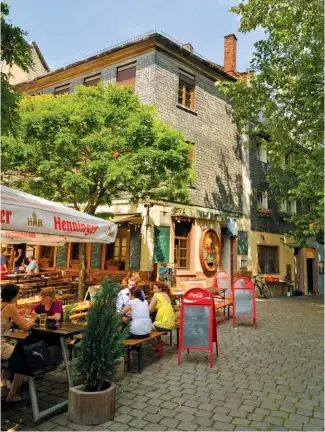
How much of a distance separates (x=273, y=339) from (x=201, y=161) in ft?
35.3

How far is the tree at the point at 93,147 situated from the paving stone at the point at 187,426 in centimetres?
734

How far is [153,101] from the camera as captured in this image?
15258mm

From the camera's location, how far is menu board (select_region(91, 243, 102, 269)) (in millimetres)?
15633

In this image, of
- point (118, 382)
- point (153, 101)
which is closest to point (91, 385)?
point (118, 382)

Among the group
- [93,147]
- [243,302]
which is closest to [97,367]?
[243,302]

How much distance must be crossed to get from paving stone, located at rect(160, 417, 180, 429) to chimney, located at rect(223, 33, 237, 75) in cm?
1970

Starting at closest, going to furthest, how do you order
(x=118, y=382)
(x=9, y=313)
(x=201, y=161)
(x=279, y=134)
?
(x=9, y=313), (x=118, y=382), (x=279, y=134), (x=201, y=161)

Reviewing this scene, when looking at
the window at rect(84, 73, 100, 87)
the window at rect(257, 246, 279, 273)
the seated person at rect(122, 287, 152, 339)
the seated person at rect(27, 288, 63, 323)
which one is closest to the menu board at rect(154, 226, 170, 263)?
the window at rect(257, 246, 279, 273)

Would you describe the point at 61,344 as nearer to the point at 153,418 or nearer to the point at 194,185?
the point at 153,418

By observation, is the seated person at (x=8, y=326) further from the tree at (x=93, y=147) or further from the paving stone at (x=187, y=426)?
the tree at (x=93, y=147)

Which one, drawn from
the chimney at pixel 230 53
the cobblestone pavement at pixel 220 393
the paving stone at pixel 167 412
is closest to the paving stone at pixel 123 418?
the cobblestone pavement at pixel 220 393

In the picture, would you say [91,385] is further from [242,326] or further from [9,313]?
[242,326]

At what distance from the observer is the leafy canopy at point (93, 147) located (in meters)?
10.5

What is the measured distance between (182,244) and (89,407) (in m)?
12.2
